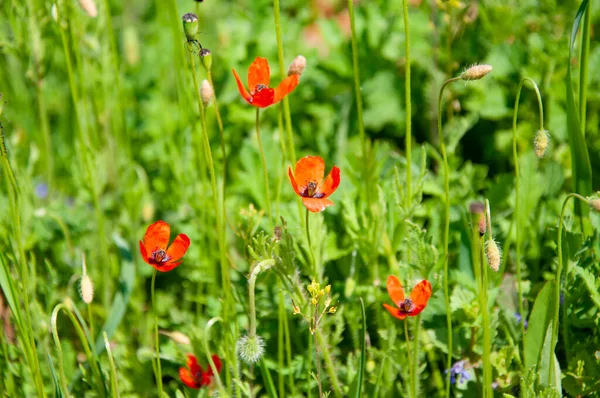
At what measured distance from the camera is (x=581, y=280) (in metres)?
1.70

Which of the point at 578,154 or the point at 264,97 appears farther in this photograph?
the point at 578,154

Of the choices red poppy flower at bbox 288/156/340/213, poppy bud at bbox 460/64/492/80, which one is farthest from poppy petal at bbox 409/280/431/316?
poppy bud at bbox 460/64/492/80

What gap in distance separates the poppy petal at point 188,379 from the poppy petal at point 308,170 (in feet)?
1.84

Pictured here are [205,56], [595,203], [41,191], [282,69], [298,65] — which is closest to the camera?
[595,203]

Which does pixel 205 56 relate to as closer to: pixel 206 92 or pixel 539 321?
pixel 206 92

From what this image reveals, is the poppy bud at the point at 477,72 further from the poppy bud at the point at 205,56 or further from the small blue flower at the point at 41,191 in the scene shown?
the small blue flower at the point at 41,191

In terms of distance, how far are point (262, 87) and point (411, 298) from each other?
1.85 ft

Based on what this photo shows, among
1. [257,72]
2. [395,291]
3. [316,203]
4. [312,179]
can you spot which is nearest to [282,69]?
[257,72]

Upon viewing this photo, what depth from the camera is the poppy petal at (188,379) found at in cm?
171

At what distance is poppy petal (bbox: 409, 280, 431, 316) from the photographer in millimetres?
1468

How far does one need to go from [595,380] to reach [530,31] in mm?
1633

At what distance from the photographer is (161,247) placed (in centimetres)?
151

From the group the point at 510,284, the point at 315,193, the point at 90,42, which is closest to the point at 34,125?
the point at 90,42

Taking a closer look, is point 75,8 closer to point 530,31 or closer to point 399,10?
point 399,10
